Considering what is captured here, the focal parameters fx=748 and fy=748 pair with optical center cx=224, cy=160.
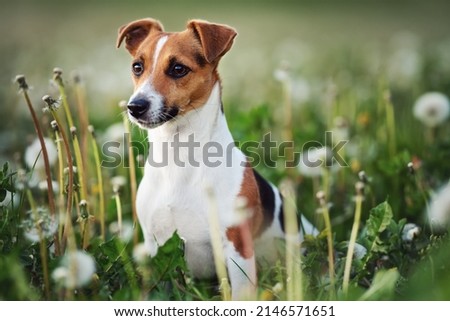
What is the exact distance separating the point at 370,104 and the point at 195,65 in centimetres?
216

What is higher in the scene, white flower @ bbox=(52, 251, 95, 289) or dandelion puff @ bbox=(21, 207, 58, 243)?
dandelion puff @ bbox=(21, 207, 58, 243)

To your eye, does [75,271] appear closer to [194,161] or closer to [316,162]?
[194,161]

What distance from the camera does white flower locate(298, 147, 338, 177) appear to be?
11.5 ft

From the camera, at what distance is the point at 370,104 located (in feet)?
15.1

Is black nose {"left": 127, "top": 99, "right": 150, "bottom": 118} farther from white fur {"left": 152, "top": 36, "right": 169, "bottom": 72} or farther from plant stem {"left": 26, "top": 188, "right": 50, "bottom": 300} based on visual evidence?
plant stem {"left": 26, "top": 188, "right": 50, "bottom": 300}

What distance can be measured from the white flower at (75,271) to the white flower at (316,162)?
55.9 inches

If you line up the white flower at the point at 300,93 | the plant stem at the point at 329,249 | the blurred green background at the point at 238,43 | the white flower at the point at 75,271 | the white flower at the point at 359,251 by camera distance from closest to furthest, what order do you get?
the white flower at the point at 75,271 < the plant stem at the point at 329,249 < the white flower at the point at 359,251 < the blurred green background at the point at 238,43 < the white flower at the point at 300,93

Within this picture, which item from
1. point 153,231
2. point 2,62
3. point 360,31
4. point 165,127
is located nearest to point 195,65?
point 165,127

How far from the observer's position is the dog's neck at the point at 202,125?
2.72m

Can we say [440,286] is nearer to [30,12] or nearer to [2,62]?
[30,12]

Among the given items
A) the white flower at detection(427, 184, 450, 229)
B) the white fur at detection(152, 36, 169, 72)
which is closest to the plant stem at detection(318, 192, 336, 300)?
the white flower at detection(427, 184, 450, 229)

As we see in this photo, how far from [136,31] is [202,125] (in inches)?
19.9

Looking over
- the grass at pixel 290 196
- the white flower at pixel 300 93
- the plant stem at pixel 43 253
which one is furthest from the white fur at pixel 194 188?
the white flower at pixel 300 93

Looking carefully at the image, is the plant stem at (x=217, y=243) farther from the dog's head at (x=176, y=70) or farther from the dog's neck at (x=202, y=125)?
the dog's head at (x=176, y=70)
